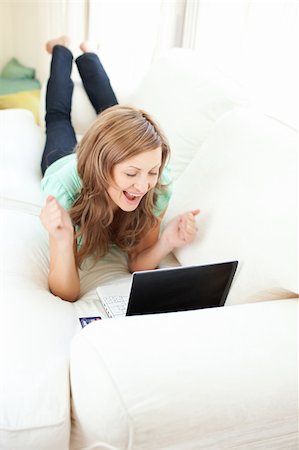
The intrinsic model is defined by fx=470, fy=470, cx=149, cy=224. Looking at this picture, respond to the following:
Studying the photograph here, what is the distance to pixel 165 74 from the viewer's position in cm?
181

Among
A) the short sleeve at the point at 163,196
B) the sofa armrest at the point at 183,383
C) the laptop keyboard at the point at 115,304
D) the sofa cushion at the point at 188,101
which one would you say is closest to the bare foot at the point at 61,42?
the sofa cushion at the point at 188,101

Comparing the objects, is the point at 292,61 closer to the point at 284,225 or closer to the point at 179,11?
the point at 284,225

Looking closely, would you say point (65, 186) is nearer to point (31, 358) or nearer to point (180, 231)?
point (180, 231)

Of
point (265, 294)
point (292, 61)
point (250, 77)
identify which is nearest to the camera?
point (265, 294)

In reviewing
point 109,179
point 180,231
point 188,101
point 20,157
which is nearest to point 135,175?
point 109,179

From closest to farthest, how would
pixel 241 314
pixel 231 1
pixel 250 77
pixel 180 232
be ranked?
1. pixel 241 314
2. pixel 180 232
3. pixel 250 77
4. pixel 231 1

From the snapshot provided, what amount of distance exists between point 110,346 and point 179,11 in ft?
7.67

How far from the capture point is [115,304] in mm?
1132

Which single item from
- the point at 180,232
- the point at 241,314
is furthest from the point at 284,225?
the point at 180,232

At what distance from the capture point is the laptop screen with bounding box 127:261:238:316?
0.97 meters

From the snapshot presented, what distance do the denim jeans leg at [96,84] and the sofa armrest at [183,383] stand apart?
4.42ft

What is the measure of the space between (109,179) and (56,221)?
0.57ft

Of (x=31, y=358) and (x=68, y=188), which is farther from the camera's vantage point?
(x=68, y=188)

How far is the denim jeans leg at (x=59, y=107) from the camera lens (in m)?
1.80
